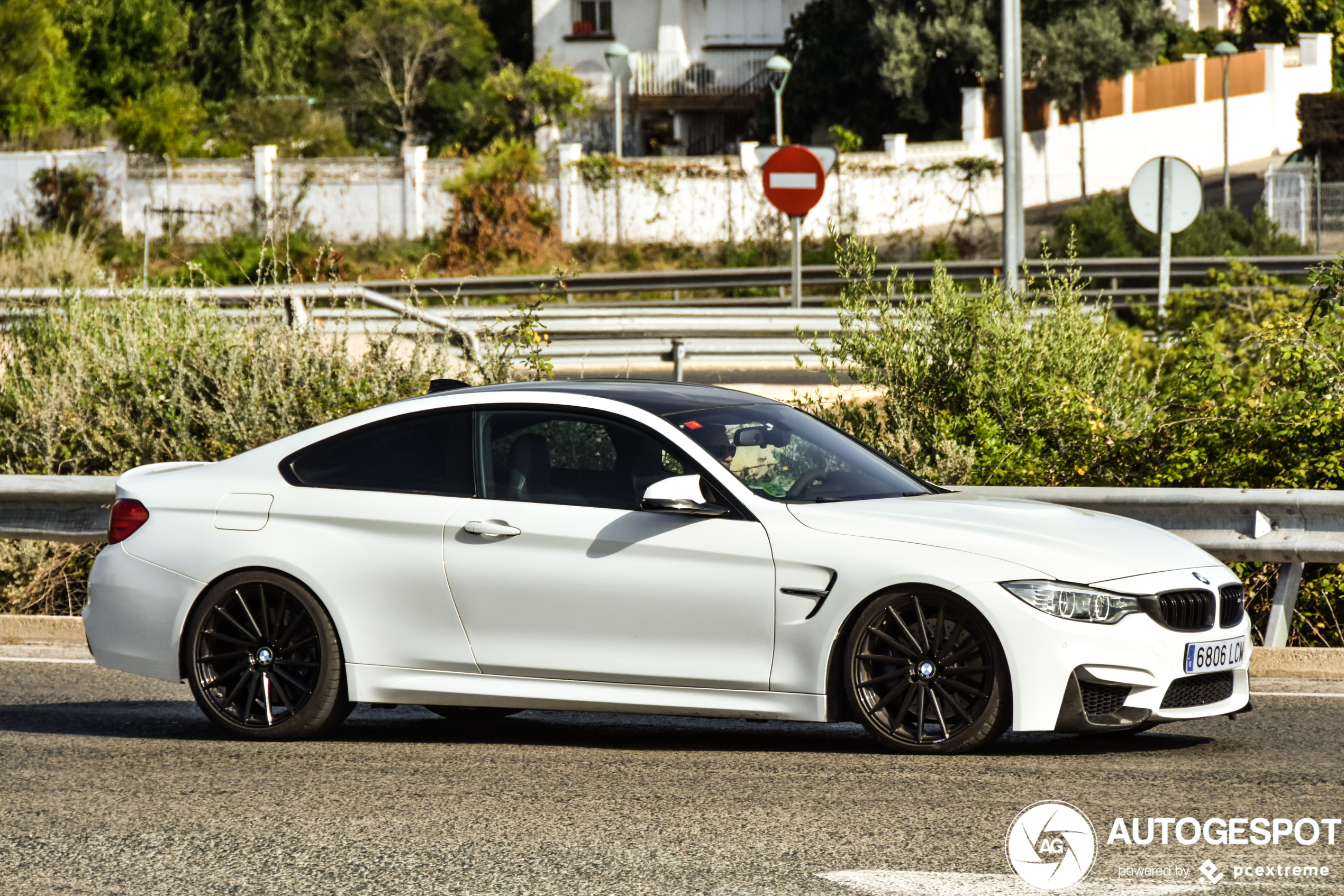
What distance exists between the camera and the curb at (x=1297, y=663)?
8.43m

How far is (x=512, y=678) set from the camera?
6773mm

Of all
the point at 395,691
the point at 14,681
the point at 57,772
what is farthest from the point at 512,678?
the point at 14,681

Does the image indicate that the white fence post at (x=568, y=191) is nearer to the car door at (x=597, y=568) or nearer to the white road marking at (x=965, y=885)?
the car door at (x=597, y=568)

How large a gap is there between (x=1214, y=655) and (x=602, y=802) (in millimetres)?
2299

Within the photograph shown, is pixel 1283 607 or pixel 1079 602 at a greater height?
pixel 1079 602

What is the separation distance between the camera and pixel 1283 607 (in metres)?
8.72

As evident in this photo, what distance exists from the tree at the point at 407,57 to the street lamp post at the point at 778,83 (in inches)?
376

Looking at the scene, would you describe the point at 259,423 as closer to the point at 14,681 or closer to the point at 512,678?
the point at 14,681

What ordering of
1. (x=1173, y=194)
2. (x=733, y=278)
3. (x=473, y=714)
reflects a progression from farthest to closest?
(x=733, y=278), (x=1173, y=194), (x=473, y=714)

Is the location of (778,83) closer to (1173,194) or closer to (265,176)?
(265,176)

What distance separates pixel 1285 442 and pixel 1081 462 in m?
1.20

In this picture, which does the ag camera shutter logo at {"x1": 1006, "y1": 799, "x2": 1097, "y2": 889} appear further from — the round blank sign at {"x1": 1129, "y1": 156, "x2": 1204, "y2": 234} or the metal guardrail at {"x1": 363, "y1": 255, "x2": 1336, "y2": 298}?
the metal guardrail at {"x1": 363, "y1": 255, "x2": 1336, "y2": 298}

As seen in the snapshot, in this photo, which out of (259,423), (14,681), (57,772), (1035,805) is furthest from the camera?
(259,423)

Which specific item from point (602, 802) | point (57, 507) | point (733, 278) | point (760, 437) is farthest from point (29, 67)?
point (602, 802)
